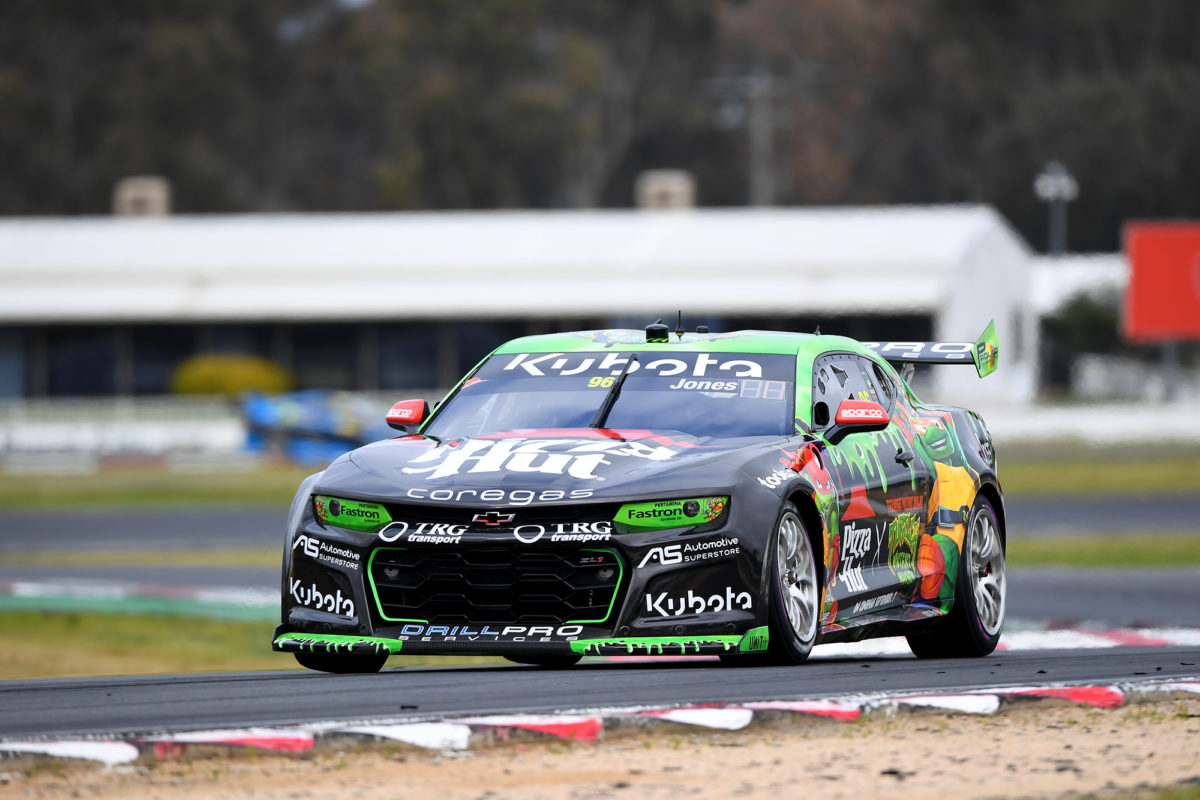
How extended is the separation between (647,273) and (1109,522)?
21.7 meters

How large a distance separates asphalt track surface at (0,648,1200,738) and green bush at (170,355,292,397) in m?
34.8

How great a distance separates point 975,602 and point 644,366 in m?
2.11

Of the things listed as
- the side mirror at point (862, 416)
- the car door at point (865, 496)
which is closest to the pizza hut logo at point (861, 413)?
the side mirror at point (862, 416)

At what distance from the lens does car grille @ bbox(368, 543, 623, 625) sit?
7938 millimetres

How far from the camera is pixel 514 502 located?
7898 mm

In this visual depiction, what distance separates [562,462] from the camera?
26.8ft

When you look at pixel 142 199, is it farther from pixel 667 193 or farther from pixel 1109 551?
pixel 1109 551

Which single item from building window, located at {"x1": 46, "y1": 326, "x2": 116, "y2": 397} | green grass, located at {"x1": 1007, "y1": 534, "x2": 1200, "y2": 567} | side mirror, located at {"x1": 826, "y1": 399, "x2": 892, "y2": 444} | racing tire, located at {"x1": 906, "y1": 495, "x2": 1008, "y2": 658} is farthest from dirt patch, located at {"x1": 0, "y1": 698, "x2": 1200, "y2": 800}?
building window, located at {"x1": 46, "y1": 326, "x2": 116, "y2": 397}

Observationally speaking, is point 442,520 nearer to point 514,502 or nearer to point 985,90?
point 514,502

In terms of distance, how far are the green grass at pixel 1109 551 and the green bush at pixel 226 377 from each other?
23312 millimetres

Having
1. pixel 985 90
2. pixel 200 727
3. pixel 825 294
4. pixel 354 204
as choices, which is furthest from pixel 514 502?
pixel 354 204

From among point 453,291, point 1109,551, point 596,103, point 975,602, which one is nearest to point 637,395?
point 975,602

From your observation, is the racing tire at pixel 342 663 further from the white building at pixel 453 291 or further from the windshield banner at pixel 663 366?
Answer: the white building at pixel 453 291

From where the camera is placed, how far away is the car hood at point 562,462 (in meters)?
8.02
